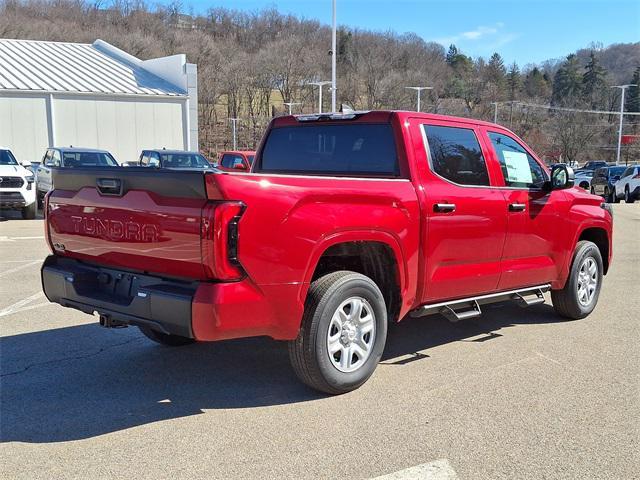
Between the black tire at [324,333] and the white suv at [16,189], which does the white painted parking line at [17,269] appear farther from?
the white suv at [16,189]

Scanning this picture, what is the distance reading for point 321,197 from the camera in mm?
4047

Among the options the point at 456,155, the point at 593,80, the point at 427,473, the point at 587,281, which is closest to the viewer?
the point at 427,473

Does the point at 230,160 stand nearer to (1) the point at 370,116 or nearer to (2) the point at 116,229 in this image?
(1) the point at 370,116

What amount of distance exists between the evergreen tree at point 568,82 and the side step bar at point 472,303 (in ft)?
417

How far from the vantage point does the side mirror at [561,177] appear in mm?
6000

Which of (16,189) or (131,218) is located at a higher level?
(131,218)

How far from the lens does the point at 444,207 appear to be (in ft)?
16.1

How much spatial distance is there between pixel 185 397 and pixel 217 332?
0.93m

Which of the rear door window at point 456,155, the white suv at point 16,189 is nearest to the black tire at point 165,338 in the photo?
the rear door window at point 456,155

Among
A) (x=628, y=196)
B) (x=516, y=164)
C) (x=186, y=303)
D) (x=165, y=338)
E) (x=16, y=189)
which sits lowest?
(x=628, y=196)

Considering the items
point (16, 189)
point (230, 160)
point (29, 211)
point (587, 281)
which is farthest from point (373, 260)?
point (230, 160)

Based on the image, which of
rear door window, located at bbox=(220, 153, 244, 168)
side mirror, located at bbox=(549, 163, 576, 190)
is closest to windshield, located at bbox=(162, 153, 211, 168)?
rear door window, located at bbox=(220, 153, 244, 168)

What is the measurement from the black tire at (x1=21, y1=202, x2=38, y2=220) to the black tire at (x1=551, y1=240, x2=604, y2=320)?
13.8m

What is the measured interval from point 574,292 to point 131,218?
462 centimetres
